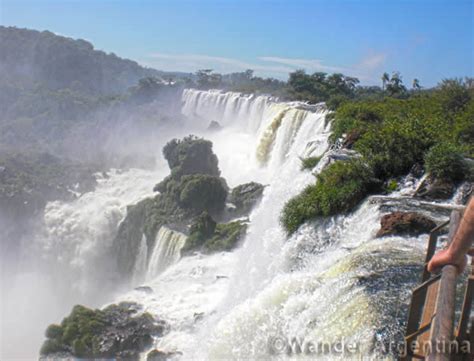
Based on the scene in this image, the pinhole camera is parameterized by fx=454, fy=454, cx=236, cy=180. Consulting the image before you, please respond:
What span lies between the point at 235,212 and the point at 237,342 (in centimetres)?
1552

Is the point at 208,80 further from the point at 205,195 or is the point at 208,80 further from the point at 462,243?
the point at 462,243

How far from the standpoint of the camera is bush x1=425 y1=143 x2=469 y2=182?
872 centimetres

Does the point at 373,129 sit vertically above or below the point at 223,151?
above

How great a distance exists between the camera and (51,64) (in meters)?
97.1

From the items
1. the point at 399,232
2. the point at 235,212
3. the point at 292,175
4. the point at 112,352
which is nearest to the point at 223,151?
the point at 235,212

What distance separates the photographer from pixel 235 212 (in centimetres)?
2172

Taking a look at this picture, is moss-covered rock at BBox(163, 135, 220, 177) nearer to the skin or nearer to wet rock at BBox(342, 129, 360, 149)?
wet rock at BBox(342, 129, 360, 149)

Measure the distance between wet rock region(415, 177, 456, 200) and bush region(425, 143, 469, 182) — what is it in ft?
0.40

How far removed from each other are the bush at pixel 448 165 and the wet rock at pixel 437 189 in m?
0.12

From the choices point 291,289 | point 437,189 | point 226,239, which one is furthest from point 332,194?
point 226,239

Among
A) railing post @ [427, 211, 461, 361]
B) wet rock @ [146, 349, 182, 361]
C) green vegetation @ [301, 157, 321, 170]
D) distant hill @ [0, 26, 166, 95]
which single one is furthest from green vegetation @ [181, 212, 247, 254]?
distant hill @ [0, 26, 166, 95]

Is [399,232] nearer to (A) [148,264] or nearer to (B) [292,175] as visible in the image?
(B) [292,175]

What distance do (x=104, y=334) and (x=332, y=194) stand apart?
5.88 metres

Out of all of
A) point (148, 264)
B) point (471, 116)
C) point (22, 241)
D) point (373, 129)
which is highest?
point (471, 116)
